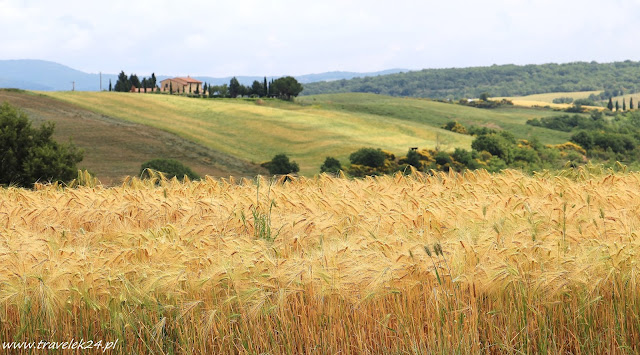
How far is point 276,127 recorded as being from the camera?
6994 centimetres

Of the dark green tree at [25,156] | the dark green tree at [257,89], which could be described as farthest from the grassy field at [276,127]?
the dark green tree at [25,156]

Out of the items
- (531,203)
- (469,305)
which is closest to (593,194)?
(531,203)

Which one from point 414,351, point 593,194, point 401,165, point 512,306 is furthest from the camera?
point 401,165

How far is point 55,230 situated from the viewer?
6.21 metres

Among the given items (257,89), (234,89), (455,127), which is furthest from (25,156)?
(234,89)

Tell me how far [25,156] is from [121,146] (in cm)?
2753

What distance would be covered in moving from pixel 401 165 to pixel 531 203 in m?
36.5

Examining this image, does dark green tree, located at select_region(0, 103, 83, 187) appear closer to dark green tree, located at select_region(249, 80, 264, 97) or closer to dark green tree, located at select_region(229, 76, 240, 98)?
dark green tree, located at select_region(249, 80, 264, 97)

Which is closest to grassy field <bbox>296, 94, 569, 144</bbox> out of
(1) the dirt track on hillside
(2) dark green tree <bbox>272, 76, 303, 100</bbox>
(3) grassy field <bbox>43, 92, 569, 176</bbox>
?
(3) grassy field <bbox>43, 92, 569, 176</bbox>

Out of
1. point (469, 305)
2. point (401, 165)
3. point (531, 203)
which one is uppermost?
point (531, 203)

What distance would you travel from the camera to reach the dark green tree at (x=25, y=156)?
20719 mm

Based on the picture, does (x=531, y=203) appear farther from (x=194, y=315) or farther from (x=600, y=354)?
(x=194, y=315)

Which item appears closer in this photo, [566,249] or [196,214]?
[566,249]

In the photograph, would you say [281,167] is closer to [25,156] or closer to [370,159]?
[370,159]
